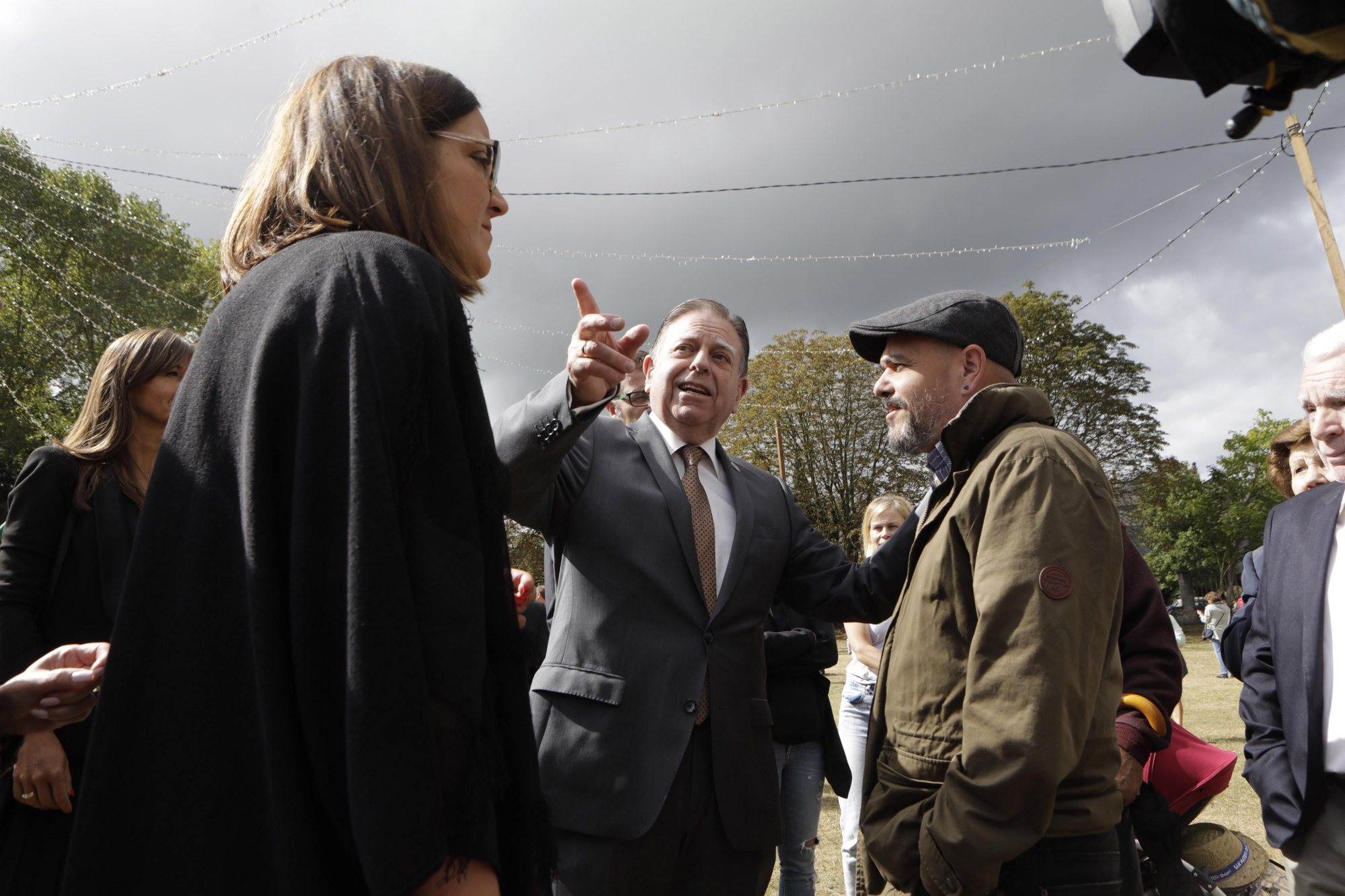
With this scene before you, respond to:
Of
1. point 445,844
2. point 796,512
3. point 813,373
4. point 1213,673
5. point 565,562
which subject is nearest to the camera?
point 445,844

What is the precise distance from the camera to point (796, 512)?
3051 mm

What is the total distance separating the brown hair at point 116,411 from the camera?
254cm

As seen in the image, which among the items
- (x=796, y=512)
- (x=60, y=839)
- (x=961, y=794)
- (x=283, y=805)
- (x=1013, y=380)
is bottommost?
(x=60, y=839)

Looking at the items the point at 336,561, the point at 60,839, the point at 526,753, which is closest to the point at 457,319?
the point at 336,561

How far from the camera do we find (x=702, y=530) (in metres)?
2.64

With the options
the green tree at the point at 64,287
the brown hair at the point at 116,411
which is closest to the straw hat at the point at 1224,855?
the brown hair at the point at 116,411

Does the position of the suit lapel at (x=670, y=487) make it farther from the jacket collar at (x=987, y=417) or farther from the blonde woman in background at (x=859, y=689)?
the blonde woman in background at (x=859, y=689)

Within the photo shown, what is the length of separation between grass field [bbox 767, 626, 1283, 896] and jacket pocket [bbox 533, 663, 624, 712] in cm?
329

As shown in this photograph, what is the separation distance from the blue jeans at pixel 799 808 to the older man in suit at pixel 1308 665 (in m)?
1.83

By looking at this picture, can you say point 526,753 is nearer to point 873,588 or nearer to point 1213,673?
point 873,588

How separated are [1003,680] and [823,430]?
3074cm

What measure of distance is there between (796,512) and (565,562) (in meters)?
0.92

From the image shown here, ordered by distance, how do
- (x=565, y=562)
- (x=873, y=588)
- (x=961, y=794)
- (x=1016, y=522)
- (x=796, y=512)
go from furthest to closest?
(x=796, y=512)
(x=873, y=588)
(x=565, y=562)
(x=1016, y=522)
(x=961, y=794)

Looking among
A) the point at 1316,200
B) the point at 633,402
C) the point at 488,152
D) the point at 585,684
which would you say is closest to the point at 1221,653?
the point at 633,402
